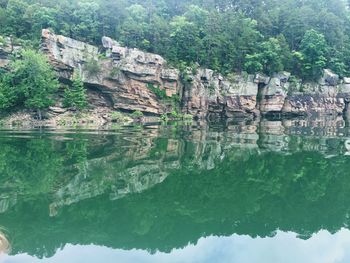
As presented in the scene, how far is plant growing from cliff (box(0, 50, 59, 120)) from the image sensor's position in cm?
4219

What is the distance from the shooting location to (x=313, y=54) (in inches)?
2251

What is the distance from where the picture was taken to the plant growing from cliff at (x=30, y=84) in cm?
4219

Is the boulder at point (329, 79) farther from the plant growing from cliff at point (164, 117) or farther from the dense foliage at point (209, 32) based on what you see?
the plant growing from cliff at point (164, 117)

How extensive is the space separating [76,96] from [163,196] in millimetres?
37459

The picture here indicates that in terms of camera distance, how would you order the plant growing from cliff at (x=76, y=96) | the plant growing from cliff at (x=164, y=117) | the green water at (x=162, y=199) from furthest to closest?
the plant growing from cliff at (x=164, y=117) → the plant growing from cliff at (x=76, y=96) → the green water at (x=162, y=199)

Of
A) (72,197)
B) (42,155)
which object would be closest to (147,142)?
(42,155)

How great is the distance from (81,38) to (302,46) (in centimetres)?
3525

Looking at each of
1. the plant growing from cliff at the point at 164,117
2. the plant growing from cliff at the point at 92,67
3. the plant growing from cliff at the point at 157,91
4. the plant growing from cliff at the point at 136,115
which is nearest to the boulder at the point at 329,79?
the plant growing from cliff at the point at 157,91

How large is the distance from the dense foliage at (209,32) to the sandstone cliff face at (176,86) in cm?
270

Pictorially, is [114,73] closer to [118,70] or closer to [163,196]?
[118,70]

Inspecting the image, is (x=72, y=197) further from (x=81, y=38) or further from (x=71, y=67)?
(x=81, y=38)

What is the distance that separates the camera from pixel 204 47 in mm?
55000

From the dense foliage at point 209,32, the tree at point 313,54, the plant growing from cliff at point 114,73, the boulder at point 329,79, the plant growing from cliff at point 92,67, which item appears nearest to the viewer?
the plant growing from cliff at point 92,67

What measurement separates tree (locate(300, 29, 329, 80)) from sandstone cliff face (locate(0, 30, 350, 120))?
5.62 ft
